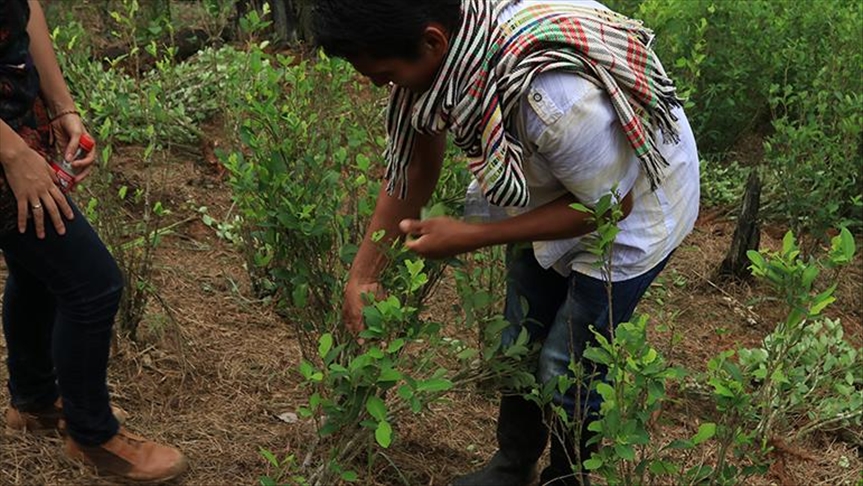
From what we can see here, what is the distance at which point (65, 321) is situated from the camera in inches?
91.1

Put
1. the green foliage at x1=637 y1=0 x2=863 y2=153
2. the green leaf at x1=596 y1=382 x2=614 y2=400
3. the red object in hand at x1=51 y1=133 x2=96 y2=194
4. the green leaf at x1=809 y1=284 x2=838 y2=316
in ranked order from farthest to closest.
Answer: the green foliage at x1=637 y1=0 x2=863 y2=153, the red object in hand at x1=51 y1=133 x2=96 y2=194, the green leaf at x1=596 y1=382 x2=614 y2=400, the green leaf at x1=809 y1=284 x2=838 y2=316

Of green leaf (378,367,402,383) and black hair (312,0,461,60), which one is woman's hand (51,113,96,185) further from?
green leaf (378,367,402,383)

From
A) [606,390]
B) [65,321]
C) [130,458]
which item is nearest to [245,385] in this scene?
[130,458]

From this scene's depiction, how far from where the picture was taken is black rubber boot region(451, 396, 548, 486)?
2.67 m

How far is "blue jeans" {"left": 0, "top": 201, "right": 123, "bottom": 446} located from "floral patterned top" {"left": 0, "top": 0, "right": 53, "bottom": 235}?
0.09 meters

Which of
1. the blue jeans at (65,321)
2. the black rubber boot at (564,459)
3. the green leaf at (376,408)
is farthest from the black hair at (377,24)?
the black rubber boot at (564,459)

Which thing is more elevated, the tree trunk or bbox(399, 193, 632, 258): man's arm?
bbox(399, 193, 632, 258): man's arm

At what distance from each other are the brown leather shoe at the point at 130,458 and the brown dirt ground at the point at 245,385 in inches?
2.3

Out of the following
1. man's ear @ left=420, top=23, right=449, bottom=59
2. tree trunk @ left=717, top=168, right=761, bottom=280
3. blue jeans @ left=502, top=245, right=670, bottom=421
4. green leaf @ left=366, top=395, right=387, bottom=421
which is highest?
man's ear @ left=420, top=23, right=449, bottom=59

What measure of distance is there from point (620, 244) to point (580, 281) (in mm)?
135

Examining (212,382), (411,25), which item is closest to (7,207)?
(411,25)

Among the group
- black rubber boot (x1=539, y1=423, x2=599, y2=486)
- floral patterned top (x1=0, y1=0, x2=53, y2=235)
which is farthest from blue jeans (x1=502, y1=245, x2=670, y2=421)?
floral patterned top (x1=0, y1=0, x2=53, y2=235)

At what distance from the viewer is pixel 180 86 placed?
537cm

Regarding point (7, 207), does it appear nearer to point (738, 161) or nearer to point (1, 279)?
point (1, 279)
